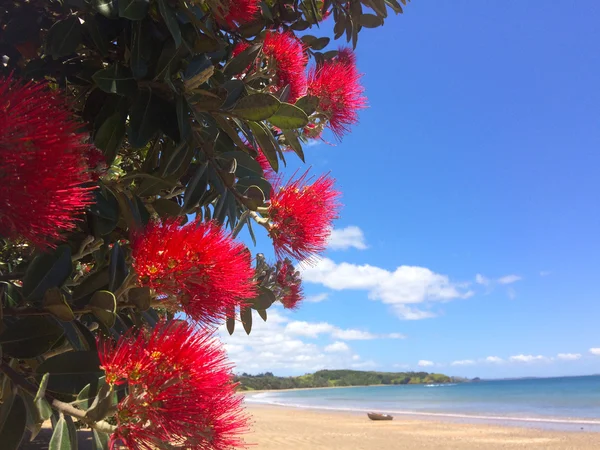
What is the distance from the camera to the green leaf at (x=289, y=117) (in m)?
1.46

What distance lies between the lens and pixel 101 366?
928 mm

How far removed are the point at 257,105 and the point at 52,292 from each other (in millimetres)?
679

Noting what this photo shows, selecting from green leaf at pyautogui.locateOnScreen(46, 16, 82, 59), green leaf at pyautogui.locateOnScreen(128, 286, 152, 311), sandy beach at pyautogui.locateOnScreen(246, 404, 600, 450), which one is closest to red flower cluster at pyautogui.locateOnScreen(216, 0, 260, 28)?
green leaf at pyautogui.locateOnScreen(46, 16, 82, 59)

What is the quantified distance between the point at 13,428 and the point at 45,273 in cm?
31

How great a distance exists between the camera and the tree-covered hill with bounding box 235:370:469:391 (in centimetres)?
6059

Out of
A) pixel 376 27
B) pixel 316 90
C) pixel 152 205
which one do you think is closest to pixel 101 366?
pixel 152 205

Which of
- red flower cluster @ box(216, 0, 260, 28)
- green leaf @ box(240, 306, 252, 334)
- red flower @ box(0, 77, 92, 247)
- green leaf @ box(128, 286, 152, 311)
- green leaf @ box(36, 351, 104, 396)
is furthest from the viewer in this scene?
green leaf @ box(240, 306, 252, 334)

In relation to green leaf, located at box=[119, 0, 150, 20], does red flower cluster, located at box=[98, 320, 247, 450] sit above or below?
below

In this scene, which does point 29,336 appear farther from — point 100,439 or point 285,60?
point 285,60

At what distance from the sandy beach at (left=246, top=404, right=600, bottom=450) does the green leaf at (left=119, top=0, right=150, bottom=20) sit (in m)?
8.65

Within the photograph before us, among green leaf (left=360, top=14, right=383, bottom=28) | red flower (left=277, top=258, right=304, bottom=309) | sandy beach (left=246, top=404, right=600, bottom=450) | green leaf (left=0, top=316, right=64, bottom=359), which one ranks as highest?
green leaf (left=360, top=14, right=383, bottom=28)

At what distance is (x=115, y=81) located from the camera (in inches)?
51.1

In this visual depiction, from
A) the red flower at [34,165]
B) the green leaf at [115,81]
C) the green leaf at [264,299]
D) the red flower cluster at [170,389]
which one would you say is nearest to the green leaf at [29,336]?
the red flower cluster at [170,389]

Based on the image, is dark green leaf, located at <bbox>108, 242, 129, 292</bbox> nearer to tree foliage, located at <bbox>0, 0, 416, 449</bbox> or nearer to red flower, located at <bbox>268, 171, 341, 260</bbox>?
tree foliage, located at <bbox>0, 0, 416, 449</bbox>
